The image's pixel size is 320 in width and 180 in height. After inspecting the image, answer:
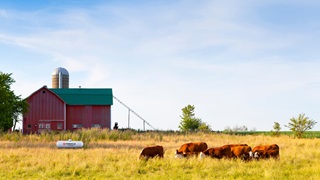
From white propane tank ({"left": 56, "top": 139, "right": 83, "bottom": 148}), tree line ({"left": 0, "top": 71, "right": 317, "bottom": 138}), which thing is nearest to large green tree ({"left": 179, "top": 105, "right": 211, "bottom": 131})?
tree line ({"left": 0, "top": 71, "right": 317, "bottom": 138})

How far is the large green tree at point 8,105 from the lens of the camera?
46438 millimetres

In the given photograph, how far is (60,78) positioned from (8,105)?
39.9ft

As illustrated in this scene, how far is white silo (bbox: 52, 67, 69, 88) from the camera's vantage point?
5841 centimetres

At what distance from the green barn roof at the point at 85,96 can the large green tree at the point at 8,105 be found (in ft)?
16.4

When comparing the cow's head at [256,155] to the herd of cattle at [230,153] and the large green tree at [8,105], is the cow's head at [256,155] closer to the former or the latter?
the herd of cattle at [230,153]

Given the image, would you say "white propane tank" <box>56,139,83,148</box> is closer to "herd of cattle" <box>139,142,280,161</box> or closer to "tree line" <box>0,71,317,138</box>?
"herd of cattle" <box>139,142,280,161</box>

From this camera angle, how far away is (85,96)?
5109cm

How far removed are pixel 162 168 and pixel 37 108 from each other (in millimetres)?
35895

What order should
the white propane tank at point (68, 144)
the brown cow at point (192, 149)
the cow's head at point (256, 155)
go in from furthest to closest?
the white propane tank at point (68, 144) < the brown cow at point (192, 149) < the cow's head at point (256, 155)

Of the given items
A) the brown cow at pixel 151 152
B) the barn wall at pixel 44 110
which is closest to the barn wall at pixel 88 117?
the barn wall at pixel 44 110

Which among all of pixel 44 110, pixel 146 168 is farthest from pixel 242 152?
pixel 44 110

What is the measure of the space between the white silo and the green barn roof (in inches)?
A: 247

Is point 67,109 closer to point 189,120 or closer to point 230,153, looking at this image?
point 189,120

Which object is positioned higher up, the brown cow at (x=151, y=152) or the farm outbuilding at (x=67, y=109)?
the farm outbuilding at (x=67, y=109)
